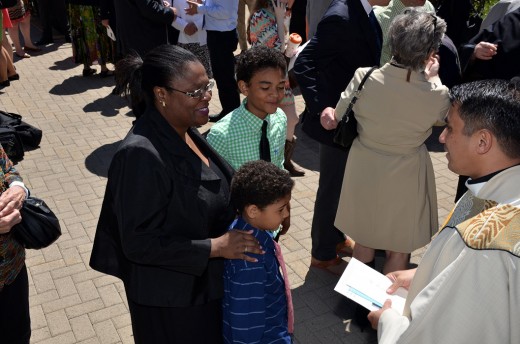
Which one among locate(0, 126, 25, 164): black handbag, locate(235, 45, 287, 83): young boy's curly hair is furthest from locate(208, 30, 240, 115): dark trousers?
locate(235, 45, 287, 83): young boy's curly hair

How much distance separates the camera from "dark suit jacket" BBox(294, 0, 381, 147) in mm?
3576

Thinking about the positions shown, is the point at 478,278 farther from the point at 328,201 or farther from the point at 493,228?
the point at 328,201

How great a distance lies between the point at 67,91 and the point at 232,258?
7.04 meters

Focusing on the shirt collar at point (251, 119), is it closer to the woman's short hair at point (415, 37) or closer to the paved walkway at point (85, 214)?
the woman's short hair at point (415, 37)

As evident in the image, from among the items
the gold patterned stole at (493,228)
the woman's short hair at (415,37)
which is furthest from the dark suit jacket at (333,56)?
the gold patterned stole at (493,228)

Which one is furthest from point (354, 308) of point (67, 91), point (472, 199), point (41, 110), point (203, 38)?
point (67, 91)

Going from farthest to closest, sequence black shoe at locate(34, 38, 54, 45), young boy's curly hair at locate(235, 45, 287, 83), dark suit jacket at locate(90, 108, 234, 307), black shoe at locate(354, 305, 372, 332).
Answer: black shoe at locate(34, 38, 54, 45)
black shoe at locate(354, 305, 372, 332)
young boy's curly hair at locate(235, 45, 287, 83)
dark suit jacket at locate(90, 108, 234, 307)

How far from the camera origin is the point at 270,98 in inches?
123

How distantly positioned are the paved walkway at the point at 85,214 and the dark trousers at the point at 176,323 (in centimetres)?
128

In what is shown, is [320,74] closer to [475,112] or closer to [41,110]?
[475,112]

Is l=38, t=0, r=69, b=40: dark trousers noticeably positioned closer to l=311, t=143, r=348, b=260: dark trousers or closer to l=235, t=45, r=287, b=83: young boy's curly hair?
l=311, t=143, r=348, b=260: dark trousers

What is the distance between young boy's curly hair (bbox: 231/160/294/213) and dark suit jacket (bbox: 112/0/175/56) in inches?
156

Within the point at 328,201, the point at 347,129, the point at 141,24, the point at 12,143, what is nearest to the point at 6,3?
the point at 12,143

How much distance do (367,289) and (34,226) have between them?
1.62m
